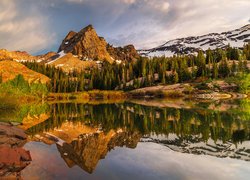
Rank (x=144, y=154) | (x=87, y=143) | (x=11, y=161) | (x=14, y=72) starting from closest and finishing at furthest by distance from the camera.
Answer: (x=11, y=161)
(x=144, y=154)
(x=87, y=143)
(x=14, y=72)

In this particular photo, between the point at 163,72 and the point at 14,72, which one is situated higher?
the point at 14,72

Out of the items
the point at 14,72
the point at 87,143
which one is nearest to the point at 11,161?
the point at 87,143

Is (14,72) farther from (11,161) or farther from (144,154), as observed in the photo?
(11,161)

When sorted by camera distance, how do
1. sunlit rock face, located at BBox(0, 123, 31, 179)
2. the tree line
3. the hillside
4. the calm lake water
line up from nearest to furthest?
sunlit rock face, located at BBox(0, 123, 31, 179)
the calm lake water
the tree line
the hillside

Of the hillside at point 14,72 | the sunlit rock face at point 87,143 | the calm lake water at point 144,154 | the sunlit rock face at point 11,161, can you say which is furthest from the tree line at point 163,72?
the sunlit rock face at point 11,161

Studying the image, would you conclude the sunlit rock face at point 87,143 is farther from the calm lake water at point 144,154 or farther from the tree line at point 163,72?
the tree line at point 163,72

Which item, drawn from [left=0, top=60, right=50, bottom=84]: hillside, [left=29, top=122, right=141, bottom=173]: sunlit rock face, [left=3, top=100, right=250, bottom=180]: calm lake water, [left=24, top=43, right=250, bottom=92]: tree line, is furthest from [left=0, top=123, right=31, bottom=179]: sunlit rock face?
[left=0, top=60, right=50, bottom=84]: hillside

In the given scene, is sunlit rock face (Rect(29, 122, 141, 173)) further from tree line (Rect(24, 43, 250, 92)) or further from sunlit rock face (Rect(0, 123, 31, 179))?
tree line (Rect(24, 43, 250, 92))

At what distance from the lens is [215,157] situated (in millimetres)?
15047

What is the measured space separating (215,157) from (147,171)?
14.5ft

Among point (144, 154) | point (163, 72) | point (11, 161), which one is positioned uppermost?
point (163, 72)

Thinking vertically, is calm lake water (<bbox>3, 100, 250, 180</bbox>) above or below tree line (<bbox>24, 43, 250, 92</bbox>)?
below

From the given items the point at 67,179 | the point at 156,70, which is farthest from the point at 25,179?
the point at 156,70

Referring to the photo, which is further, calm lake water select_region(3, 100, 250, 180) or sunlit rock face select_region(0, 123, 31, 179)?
calm lake water select_region(3, 100, 250, 180)
